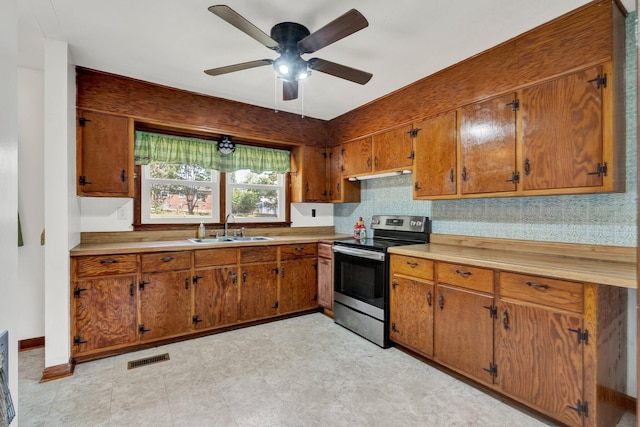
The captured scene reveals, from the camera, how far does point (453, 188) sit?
275cm

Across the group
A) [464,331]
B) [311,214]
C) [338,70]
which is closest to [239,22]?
[338,70]

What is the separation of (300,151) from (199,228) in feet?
5.26

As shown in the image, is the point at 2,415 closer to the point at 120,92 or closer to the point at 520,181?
the point at 520,181

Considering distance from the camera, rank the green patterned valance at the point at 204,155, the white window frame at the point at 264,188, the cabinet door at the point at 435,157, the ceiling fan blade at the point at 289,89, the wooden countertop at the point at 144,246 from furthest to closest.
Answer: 1. the white window frame at the point at 264,188
2. the green patterned valance at the point at 204,155
3. the cabinet door at the point at 435,157
4. the wooden countertop at the point at 144,246
5. the ceiling fan blade at the point at 289,89

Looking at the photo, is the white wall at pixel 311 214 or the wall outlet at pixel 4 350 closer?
the wall outlet at pixel 4 350

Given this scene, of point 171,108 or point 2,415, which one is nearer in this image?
point 2,415

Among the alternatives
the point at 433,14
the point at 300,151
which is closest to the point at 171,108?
the point at 300,151

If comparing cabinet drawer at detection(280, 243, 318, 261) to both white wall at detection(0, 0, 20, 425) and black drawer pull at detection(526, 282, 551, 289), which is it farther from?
white wall at detection(0, 0, 20, 425)

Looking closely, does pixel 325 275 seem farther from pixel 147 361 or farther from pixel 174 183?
pixel 174 183

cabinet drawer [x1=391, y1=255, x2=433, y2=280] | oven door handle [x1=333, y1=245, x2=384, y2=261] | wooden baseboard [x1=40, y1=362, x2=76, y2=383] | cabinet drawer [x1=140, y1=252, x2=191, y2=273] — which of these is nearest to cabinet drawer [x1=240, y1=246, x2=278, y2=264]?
cabinet drawer [x1=140, y1=252, x2=191, y2=273]

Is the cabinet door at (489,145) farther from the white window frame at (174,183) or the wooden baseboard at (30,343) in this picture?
the wooden baseboard at (30,343)

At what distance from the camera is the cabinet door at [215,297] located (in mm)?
3111

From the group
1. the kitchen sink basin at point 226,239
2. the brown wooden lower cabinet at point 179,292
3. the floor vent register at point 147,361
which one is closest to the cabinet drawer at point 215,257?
the brown wooden lower cabinet at point 179,292

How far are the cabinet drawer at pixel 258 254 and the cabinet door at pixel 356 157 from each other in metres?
1.37
